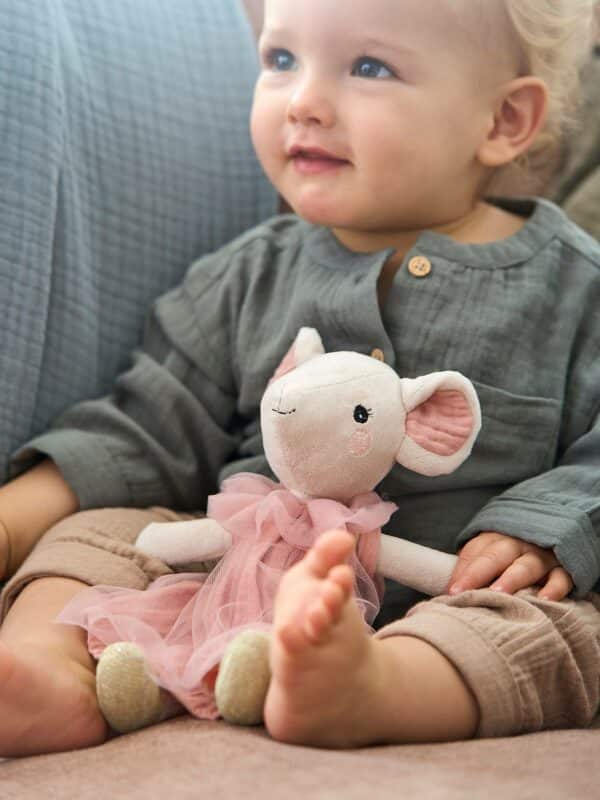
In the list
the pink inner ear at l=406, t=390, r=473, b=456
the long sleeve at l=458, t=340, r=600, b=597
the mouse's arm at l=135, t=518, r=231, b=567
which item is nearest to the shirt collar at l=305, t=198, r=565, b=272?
the long sleeve at l=458, t=340, r=600, b=597

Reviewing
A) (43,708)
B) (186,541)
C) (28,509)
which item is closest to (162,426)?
(28,509)

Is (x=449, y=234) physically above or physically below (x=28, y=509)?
above

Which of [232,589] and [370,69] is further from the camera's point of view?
[370,69]

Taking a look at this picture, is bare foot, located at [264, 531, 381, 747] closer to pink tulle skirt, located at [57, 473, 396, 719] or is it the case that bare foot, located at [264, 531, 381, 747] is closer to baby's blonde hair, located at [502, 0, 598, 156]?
pink tulle skirt, located at [57, 473, 396, 719]

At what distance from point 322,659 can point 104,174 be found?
0.78m

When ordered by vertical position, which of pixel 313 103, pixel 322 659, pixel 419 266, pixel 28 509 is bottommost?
pixel 28 509

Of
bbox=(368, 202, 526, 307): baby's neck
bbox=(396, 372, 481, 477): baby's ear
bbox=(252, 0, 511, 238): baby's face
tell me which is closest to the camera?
bbox=(396, 372, 481, 477): baby's ear

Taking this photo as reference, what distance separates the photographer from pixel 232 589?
101 centimetres

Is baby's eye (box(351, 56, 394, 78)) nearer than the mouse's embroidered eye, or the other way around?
the mouse's embroidered eye

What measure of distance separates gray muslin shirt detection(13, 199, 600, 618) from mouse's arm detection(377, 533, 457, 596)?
0.25 feet

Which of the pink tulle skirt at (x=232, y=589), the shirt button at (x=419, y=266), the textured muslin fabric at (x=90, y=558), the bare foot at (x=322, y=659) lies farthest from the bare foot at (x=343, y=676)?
the shirt button at (x=419, y=266)

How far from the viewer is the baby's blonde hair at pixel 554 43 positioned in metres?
1.19

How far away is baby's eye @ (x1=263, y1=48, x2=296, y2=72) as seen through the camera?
1.21m

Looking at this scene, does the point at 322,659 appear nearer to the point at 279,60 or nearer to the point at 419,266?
the point at 419,266
